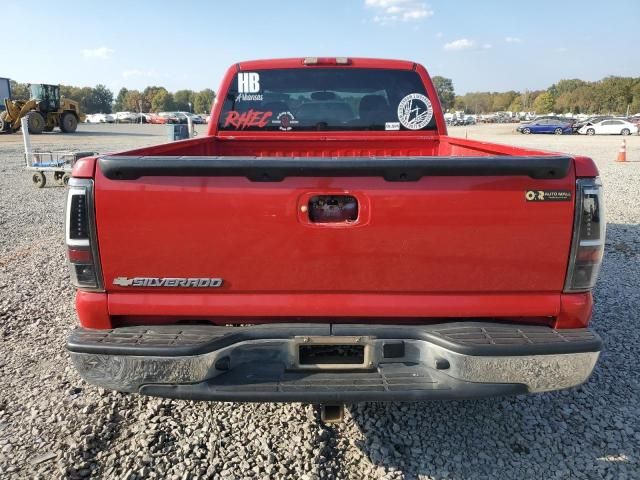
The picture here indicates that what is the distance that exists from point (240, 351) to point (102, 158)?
1078 mm

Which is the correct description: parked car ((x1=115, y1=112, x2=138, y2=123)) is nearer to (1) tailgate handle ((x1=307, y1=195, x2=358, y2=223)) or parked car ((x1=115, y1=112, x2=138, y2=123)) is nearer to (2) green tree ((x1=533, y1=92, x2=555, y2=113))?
(2) green tree ((x1=533, y1=92, x2=555, y2=113))

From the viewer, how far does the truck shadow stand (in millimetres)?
2645

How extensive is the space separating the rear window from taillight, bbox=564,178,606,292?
104 inches

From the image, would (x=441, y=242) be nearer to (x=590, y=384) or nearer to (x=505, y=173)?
(x=505, y=173)

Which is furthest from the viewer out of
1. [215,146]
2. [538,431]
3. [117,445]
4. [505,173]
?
[215,146]

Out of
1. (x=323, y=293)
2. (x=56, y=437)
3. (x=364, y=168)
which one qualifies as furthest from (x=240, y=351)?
(x=56, y=437)

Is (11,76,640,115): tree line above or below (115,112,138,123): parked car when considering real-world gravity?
above

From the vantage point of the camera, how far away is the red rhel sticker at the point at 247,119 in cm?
Answer: 468

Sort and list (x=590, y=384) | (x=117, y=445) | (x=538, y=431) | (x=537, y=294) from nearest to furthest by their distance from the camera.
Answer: (x=537, y=294), (x=117, y=445), (x=538, y=431), (x=590, y=384)

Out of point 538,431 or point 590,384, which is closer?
point 538,431

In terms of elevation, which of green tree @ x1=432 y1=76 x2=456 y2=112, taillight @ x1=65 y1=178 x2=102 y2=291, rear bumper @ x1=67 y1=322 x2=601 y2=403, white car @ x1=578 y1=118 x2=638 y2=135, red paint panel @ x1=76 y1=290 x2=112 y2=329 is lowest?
rear bumper @ x1=67 y1=322 x2=601 y2=403

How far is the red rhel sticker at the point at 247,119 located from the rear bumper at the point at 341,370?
278cm

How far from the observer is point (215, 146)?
457 cm

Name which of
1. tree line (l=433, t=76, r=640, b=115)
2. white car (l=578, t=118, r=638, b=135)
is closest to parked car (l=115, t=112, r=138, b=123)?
tree line (l=433, t=76, r=640, b=115)
